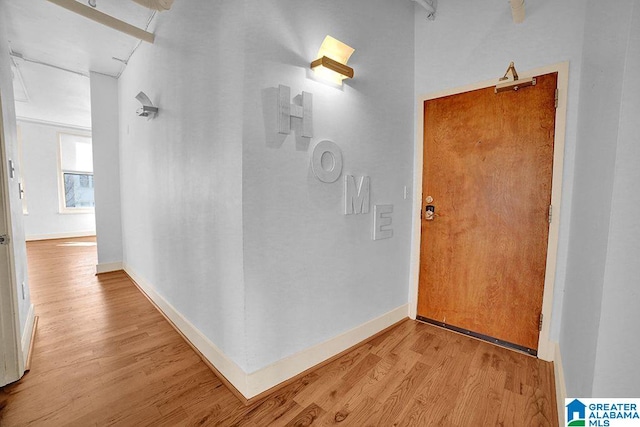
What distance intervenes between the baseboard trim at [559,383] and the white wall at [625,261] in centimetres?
67

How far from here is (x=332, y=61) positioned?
1.68 meters

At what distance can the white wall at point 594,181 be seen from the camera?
0.95 m

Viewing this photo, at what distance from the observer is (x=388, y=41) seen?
2250 mm

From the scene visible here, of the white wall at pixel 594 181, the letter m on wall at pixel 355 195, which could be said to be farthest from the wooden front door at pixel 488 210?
the letter m on wall at pixel 355 195

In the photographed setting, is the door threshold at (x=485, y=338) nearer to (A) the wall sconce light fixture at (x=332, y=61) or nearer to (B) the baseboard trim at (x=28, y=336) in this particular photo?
(A) the wall sconce light fixture at (x=332, y=61)

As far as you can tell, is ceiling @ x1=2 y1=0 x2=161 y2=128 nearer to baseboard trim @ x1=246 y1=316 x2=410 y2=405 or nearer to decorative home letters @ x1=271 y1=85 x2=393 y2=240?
decorative home letters @ x1=271 y1=85 x2=393 y2=240

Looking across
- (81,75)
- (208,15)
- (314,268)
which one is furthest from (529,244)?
(81,75)

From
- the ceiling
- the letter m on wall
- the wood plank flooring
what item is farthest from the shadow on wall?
the ceiling

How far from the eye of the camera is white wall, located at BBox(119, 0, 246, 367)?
1532 millimetres

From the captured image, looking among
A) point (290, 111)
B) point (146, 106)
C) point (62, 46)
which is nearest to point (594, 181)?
point (290, 111)

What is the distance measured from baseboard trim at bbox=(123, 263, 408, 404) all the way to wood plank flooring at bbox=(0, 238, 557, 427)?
0.16 feet

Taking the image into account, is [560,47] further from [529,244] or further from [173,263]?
[173,263]

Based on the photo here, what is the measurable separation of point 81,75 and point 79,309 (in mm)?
3589

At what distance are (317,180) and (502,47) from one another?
6.17 feet
